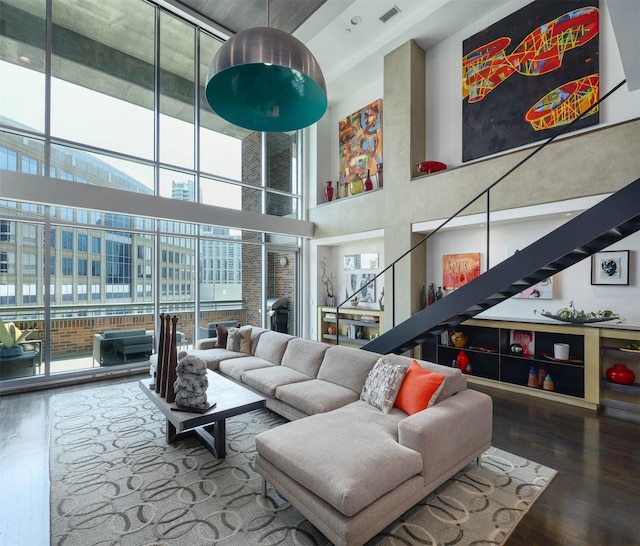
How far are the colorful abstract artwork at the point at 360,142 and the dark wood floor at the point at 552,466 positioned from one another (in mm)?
5207

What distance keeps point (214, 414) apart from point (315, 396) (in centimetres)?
95

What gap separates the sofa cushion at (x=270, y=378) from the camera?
12.3 feet

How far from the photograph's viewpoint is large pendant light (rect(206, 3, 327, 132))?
173cm

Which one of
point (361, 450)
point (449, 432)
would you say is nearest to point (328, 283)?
point (449, 432)

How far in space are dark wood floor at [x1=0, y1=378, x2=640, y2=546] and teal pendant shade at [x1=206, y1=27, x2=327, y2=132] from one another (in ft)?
9.52

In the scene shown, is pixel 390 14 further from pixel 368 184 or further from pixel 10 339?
pixel 10 339

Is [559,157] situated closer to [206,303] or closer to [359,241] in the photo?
[359,241]

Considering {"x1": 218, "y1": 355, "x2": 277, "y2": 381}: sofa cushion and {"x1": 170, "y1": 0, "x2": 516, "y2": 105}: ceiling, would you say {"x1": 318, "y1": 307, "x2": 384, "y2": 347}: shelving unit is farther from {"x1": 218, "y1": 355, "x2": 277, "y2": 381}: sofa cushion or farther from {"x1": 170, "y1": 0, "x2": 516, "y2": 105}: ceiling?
{"x1": 170, "y1": 0, "x2": 516, "y2": 105}: ceiling

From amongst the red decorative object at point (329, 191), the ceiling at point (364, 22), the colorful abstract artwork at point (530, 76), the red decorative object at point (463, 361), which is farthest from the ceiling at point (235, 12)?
the red decorative object at point (463, 361)

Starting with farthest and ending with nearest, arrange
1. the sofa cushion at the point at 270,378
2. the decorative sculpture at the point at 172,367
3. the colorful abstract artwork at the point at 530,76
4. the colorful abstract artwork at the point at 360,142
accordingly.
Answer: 1. the colorful abstract artwork at the point at 360,142
2. the colorful abstract artwork at the point at 530,76
3. the sofa cushion at the point at 270,378
4. the decorative sculpture at the point at 172,367

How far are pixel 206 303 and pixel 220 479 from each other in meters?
4.51

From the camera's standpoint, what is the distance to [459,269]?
5.75 m

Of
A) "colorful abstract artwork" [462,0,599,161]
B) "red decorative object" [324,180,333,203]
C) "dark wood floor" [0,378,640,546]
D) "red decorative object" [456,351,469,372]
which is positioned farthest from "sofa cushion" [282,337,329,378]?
"red decorative object" [324,180,333,203]

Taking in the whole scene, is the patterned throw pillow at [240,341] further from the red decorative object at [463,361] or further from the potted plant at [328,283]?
the red decorative object at [463,361]
